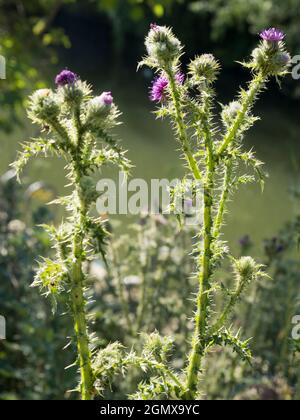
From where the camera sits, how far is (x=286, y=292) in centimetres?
380

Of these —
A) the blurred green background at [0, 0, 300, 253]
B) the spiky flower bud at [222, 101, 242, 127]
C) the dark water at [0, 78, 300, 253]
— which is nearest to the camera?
the spiky flower bud at [222, 101, 242, 127]

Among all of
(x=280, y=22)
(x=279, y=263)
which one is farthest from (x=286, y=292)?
(x=280, y=22)

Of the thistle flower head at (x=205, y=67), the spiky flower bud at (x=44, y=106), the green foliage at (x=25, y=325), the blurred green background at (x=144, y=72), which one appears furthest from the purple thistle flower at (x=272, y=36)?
the green foliage at (x=25, y=325)

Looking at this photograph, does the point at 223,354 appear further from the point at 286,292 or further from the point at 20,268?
the point at 20,268

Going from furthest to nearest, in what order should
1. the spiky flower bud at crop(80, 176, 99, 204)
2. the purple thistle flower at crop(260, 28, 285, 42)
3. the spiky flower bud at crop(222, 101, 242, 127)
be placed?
the spiky flower bud at crop(222, 101, 242, 127) < the purple thistle flower at crop(260, 28, 285, 42) < the spiky flower bud at crop(80, 176, 99, 204)

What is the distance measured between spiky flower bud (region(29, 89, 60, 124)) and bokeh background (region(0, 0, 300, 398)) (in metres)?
0.71

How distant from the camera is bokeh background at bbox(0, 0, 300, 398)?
11.7 ft

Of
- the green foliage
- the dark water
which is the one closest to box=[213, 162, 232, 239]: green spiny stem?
the green foliage

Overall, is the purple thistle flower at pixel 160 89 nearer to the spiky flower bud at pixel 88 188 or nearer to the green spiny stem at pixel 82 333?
the spiky flower bud at pixel 88 188

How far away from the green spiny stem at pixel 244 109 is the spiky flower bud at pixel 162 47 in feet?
0.68

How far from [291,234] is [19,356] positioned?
162cm

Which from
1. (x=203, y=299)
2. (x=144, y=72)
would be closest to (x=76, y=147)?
(x=203, y=299)

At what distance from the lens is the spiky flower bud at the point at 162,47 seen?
1.64m

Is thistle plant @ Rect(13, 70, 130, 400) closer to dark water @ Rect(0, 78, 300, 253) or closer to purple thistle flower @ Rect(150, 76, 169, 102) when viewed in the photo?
purple thistle flower @ Rect(150, 76, 169, 102)
